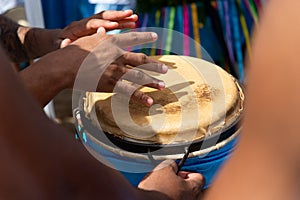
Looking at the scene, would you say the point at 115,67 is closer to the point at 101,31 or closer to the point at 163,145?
the point at 101,31

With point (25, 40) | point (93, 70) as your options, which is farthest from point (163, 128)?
point (25, 40)

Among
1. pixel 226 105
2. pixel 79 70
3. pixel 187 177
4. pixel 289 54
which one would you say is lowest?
pixel 187 177

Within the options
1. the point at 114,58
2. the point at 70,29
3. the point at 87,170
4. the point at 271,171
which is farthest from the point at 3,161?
the point at 70,29

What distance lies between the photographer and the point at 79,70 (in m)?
1.40

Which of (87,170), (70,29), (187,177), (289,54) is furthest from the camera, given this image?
(70,29)

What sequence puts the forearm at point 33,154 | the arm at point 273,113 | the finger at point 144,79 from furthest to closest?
the finger at point 144,79 → the forearm at point 33,154 → the arm at point 273,113

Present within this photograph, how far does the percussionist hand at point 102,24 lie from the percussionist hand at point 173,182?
50 cm

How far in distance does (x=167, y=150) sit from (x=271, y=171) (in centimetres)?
73

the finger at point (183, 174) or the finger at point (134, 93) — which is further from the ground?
the finger at point (134, 93)

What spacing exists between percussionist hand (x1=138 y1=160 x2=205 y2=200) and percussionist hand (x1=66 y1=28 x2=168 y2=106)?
0.65 feet

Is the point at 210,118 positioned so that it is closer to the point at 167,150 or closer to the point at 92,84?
the point at 167,150

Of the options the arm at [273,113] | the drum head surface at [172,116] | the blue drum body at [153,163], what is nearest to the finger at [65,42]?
the drum head surface at [172,116]

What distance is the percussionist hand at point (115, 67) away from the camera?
1.39m

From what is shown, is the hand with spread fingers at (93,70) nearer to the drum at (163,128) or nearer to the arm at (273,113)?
the drum at (163,128)
